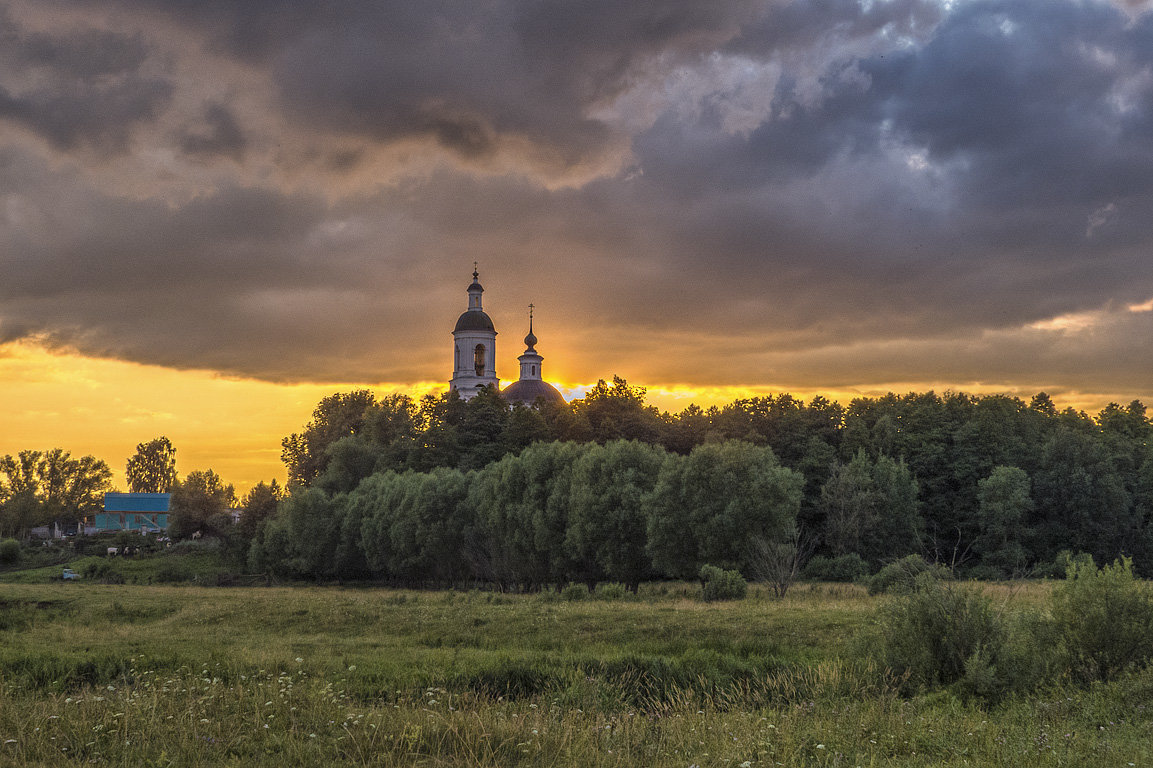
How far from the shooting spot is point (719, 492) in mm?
52969

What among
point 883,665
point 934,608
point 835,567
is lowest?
point 835,567

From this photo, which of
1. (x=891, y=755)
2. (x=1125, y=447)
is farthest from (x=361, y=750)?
(x=1125, y=447)

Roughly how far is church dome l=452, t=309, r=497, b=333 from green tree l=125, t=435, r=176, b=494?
79.2 metres

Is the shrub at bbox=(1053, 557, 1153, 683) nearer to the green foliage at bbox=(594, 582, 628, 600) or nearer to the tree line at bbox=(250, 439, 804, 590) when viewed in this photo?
the green foliage at bbox=(594, 582, 628, 600)

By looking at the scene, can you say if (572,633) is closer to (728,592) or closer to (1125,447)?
(728,592)

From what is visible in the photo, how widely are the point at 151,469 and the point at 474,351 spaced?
8547cm

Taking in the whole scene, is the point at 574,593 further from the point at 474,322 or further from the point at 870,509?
the point at 474,322

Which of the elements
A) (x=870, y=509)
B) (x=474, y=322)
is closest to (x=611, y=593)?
(x=870, y=509)

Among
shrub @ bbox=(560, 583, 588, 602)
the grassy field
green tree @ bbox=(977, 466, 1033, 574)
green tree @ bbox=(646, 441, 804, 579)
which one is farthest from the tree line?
green tree @ bbox=(977, 466, 1033, 574)

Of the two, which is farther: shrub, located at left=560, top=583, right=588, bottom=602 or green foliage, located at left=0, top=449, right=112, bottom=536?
green foliage, located at left=0, top=449, right=112, bottom=536

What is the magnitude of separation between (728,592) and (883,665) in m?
22.8

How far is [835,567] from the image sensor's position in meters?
66.1

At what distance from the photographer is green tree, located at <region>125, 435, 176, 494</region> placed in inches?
6865

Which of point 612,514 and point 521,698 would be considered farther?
point 612,514
